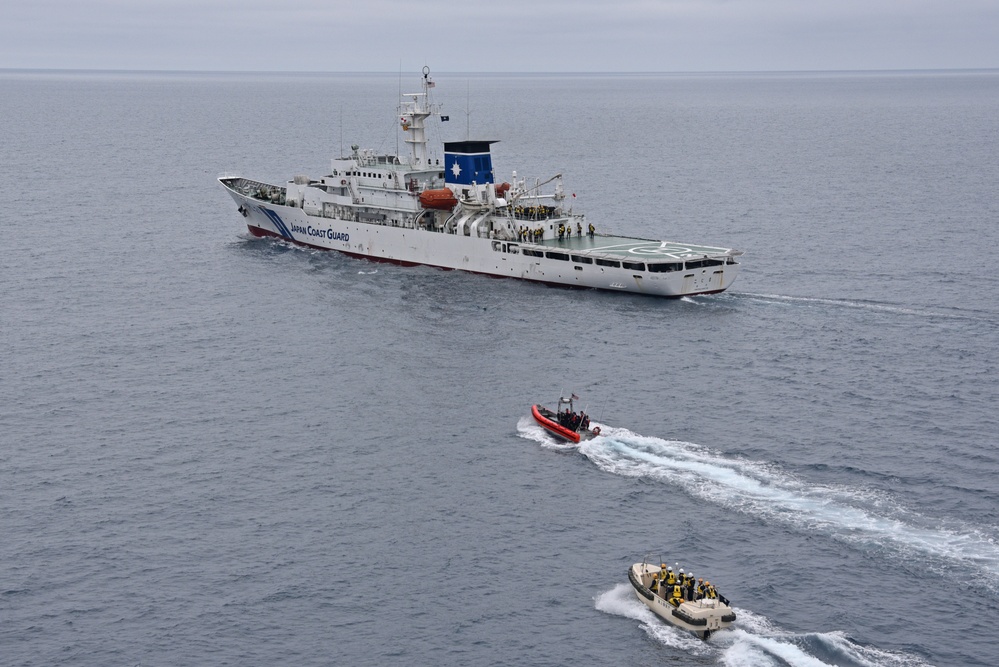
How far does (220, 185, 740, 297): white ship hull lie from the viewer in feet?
340

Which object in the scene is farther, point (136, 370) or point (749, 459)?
point (136, 370)

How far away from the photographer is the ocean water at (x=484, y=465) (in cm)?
5138

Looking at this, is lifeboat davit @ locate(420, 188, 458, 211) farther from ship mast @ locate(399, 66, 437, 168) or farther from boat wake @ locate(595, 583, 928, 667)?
boat wake @ locate(595, 583, 928, 667)

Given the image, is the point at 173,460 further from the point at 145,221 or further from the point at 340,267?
the point at 145,221

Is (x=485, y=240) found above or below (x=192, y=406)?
above

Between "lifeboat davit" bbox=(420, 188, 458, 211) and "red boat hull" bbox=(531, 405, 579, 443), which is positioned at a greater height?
"lifeboat davit" bbox=(420, 188, 458, 211)

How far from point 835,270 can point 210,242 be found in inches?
2897

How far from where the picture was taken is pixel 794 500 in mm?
61188

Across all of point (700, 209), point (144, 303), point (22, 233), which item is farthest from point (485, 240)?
point (22, 233)

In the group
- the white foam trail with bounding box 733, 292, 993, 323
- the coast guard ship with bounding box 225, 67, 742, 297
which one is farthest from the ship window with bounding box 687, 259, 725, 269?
the white foam trail with bounding box 733, 292, 993, 323

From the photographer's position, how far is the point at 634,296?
106062mm

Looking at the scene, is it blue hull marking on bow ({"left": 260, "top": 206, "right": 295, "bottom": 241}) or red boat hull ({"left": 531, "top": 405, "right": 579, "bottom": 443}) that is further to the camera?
blue hull marking on bow ({"left": 260, "top": 206, "right": 295, "bottom": 241})

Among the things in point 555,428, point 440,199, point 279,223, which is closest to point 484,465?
point 555,428

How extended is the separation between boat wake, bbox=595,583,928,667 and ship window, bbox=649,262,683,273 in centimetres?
5484
